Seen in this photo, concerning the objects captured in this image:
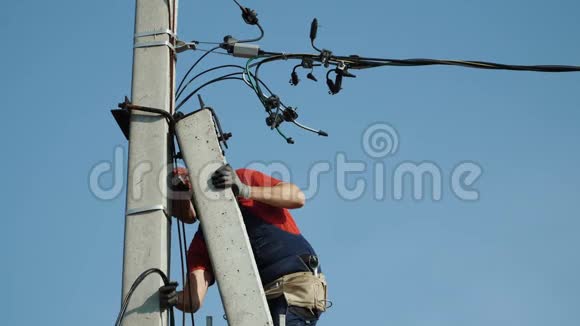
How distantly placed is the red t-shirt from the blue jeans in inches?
18.7

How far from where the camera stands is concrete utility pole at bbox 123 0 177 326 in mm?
4625

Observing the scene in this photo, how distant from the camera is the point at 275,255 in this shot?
18.0 feet

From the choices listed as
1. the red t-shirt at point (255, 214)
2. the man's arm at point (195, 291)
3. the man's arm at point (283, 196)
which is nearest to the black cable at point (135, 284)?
the man's arm at point (195, 291)

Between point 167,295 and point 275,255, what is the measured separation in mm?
1048

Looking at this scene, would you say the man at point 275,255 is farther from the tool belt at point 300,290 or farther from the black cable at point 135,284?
the black cable at point 135,284

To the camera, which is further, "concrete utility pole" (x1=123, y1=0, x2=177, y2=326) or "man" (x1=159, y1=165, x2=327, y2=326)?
"man" (x1=159, y1=165, x2=327, y2=326)

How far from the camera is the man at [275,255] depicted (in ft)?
17.4

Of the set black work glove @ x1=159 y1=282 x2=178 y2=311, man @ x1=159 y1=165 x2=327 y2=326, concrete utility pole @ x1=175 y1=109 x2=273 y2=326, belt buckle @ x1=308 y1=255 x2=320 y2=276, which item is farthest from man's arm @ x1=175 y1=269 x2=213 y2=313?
belt buckle @ x1=308 y1=255 x2=320 y2=276

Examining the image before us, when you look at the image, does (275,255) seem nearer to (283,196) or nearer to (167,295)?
(283,196)

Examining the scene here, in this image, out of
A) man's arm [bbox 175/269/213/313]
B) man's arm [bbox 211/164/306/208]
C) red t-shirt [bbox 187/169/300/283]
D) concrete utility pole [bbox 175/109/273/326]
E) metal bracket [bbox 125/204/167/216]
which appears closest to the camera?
concrete utility pole [bbox 175/109/273/326]

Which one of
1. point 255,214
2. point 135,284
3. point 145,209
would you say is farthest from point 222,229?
point 255,214

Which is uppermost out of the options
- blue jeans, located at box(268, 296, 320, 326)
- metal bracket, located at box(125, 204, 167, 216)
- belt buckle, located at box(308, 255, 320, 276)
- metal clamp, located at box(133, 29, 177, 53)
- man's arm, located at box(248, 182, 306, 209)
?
metal clamp, located at box(133, 29, 177, 53)

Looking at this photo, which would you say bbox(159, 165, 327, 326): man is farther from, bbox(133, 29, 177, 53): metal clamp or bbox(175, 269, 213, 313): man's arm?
bbox(133, 29, 177, 53): metal clamp

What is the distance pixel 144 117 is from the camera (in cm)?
500
